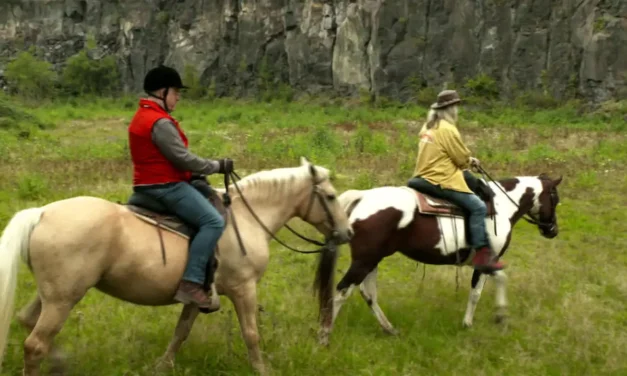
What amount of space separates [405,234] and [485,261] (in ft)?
3.18

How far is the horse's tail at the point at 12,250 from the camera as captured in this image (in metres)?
4.48

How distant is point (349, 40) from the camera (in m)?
42.8

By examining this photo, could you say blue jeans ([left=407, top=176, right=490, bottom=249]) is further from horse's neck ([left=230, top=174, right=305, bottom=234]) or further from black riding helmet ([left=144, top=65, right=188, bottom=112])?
black riding helmet ([left=144, top=65, right=188, bottom=112])

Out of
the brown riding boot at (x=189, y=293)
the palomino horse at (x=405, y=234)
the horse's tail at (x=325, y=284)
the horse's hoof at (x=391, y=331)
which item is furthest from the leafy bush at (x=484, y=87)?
the brown riding boot at (x=189, y=293)

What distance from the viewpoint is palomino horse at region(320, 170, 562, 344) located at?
686 cm

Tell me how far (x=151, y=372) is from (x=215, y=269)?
1.04m

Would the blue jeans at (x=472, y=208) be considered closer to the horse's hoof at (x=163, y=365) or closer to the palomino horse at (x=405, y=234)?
the palomino horse at (x=405, y=234)

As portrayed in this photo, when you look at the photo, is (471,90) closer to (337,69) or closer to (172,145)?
(337,69)

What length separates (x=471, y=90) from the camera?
117 ft

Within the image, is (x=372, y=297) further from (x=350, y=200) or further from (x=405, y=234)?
(x=350, y=200)

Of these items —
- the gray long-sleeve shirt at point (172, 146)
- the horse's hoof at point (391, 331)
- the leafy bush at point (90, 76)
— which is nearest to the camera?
the gray long-sleeve shirt at point (172, 146)

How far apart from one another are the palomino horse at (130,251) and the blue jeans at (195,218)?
0.40ft

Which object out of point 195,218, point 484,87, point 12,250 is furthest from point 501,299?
point 484,87

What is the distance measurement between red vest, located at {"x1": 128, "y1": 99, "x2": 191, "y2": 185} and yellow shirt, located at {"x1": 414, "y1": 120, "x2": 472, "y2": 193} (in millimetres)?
3125
